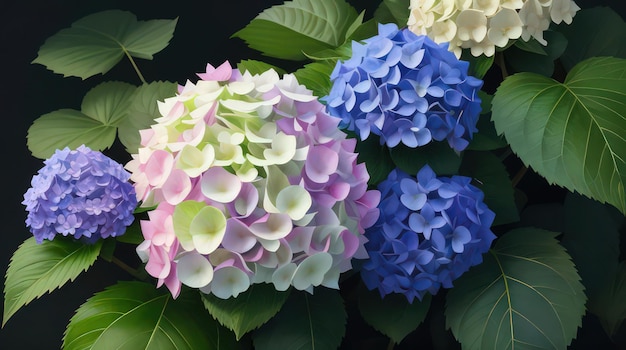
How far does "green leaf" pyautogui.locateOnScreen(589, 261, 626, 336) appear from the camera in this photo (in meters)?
1.28

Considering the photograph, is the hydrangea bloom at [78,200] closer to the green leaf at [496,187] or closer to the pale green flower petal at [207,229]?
the pale green flower petal at [207,229]

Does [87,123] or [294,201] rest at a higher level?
[294,201]

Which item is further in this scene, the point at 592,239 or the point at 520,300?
the point at 592,239

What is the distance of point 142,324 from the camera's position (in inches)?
40.1

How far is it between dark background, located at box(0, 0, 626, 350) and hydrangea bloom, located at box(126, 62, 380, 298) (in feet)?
1.78

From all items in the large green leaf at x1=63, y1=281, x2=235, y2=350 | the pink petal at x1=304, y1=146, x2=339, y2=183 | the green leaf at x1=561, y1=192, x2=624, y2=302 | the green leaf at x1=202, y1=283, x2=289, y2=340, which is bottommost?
the green leaf at x1=561, y1=192, x2=624, y2=302

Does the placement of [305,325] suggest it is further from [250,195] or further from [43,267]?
[43,267]

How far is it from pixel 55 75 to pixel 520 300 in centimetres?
94

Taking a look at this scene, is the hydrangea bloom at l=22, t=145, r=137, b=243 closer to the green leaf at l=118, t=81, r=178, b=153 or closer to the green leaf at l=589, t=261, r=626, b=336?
the green leaf at l=118, t=81, r=178, b=153

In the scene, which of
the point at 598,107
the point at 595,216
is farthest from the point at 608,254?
the point at 598,107

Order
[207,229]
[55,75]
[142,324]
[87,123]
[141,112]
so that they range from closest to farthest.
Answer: [207,229]
[142,324]
[141,112]
[87,123]
[55,75]

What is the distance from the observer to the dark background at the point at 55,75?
1.49m

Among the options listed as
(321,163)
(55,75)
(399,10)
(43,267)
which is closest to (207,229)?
(321,163)

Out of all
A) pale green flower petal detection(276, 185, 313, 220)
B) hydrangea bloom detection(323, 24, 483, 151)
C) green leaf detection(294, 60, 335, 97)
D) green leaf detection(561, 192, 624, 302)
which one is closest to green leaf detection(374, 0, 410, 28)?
green leaf detection(294, 60, 335, 97)
